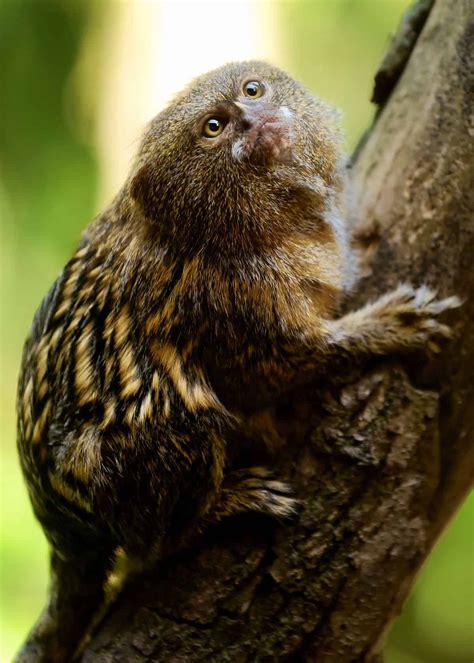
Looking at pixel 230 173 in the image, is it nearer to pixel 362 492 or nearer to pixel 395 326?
pixel 395 326

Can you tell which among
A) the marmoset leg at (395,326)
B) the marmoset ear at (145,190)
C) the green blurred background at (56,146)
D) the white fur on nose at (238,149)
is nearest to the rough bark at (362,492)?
the marmoset leg at (395,326)

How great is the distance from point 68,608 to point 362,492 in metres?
1.11

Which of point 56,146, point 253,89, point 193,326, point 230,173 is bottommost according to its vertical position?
point 193,326

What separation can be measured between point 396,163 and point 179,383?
3.04ft

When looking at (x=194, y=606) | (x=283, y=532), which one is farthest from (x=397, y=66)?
(x=194, y=606)

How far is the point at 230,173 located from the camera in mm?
2303

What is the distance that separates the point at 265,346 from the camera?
2221mm

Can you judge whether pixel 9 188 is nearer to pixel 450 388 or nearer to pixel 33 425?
pixel 33 425

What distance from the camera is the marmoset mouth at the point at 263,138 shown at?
7.48ft

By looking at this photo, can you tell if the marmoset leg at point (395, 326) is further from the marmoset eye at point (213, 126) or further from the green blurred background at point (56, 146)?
the green blurred background at point (56, 146)

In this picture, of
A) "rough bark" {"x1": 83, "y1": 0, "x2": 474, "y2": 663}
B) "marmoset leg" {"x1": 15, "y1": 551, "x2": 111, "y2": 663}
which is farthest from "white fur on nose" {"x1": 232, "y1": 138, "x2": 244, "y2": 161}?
"marmoset leg" {"x1": 15, "y1": 551, "x2": 111, "y2": 663}

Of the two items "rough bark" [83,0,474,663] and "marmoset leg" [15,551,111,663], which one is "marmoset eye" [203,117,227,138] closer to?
"rough bark" [83,0,474,663]

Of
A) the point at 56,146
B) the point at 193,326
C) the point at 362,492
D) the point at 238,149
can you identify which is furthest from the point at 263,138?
the point at 56,146

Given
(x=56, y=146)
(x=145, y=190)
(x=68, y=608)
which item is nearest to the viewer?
(x=145, y=190)
